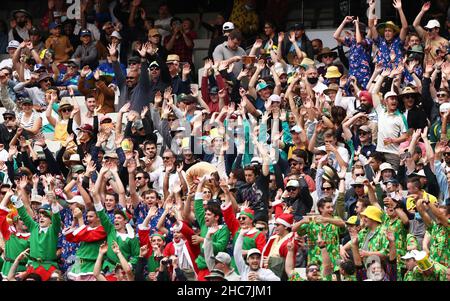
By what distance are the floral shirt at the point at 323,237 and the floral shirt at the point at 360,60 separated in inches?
219

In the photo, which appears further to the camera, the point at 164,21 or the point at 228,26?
the point at 164,21

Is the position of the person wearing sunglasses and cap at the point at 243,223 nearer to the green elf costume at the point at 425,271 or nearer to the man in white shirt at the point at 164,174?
the man in white shirt at the point at 164,174

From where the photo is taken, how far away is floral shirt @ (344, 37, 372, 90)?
3027 centimetres

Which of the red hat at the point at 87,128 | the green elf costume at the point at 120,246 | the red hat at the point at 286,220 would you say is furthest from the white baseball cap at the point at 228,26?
the red hat at the point at 286,220

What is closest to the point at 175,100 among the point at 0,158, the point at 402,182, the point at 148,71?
the point at 148,71

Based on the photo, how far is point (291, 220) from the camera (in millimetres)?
25297

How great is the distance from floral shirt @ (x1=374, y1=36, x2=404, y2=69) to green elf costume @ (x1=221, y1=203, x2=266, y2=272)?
4.76 m

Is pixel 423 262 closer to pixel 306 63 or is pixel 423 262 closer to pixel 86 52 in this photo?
pixel 306 63

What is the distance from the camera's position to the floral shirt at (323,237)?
24.6m

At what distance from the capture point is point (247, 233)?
25.5 metres

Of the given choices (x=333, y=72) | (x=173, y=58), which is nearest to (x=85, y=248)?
(x=333, y=72)

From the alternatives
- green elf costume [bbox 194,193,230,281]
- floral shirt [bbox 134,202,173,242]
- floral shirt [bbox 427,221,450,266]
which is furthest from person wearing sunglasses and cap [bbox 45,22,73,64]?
floral shirt [bbox 427,221,450,266]

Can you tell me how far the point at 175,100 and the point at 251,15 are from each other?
3204 millimetres

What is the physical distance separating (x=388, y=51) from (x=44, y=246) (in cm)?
630
